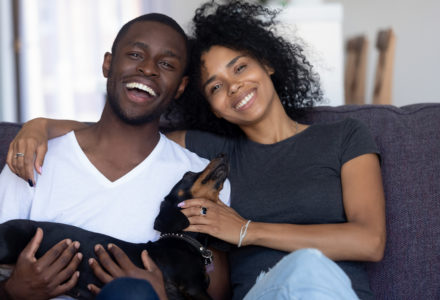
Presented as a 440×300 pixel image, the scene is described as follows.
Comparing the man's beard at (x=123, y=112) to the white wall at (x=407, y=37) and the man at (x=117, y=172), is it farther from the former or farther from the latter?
the white wall at (x=407, y=37)

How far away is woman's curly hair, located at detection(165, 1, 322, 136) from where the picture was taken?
1.73m

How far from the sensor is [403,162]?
160 cm

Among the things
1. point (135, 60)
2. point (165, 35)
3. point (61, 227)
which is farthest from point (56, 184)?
point (165, 35)

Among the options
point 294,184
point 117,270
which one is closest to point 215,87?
point 294,184

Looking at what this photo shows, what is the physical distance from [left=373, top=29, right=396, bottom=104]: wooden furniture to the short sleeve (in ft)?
8.64

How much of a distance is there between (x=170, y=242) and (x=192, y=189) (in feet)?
0.55

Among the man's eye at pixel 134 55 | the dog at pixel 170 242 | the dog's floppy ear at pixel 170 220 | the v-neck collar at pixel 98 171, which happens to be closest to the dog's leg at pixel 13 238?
the dog at pixel 170 242

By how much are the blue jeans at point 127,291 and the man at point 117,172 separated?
0.38 meters

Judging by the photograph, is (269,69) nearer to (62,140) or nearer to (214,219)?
(214,219)

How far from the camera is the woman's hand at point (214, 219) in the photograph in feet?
4.60

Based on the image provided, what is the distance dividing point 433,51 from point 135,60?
11.9ft

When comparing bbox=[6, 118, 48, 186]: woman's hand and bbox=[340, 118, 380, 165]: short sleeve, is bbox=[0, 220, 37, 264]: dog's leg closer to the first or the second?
bbox=[6, 118, 48, 186]: woman's hand

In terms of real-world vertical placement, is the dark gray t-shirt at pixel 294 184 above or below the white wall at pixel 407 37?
below

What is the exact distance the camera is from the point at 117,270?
1265 millimetres
